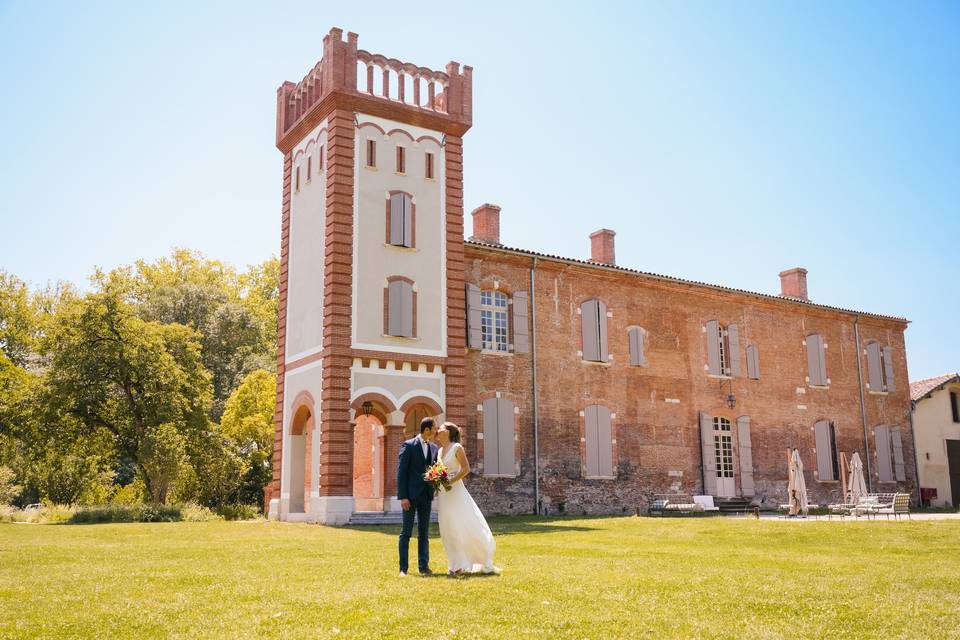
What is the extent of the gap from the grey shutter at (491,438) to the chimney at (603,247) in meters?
7.77

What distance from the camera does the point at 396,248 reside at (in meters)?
22.8

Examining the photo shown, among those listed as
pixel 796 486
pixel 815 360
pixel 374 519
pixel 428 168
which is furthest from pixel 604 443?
pixel 815 360

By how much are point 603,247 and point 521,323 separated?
5784 millimetres

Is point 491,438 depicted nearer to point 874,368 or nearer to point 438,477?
point 438,477

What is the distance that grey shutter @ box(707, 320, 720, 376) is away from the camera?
1186 inches

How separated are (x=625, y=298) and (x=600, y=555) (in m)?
17.2

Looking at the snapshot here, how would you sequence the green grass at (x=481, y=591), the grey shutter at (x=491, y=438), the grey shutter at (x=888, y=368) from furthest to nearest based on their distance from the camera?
the grey shutter at (x=888, y=368) < the grey shutter at (x=491, y=438) < the green grass at (x=481, y=591)

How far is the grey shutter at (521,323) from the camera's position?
25.7 m

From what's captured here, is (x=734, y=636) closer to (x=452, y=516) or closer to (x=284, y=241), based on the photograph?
(x=452, y=516)

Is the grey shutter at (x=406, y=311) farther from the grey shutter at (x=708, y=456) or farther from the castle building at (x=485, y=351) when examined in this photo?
the grey shutter at (x=708, y=456)

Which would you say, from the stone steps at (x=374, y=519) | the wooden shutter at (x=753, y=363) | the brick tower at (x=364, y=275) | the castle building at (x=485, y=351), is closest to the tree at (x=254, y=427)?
the castle building at (x=485, y=351)

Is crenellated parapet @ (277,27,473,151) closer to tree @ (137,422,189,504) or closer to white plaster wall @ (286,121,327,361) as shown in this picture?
white plaster wall @ (286,121,327,361)

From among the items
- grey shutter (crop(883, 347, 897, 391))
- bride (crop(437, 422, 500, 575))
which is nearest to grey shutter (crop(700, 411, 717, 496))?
grey shutter (crop(883, 347, 897, 391))

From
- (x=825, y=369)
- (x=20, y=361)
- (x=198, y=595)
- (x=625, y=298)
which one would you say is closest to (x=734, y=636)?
(x=198, y=595)
